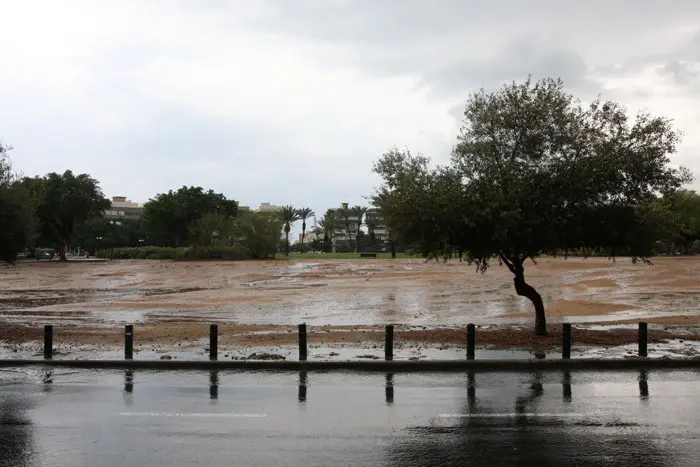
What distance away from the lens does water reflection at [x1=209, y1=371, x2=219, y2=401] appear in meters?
9.44

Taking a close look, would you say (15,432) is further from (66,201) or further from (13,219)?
(66,201)

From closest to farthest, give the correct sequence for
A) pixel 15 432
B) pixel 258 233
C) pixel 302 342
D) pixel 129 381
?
1. pixel 15 432
2. pixel 129 381
3. pixel 302 342
4. pixel 258 233

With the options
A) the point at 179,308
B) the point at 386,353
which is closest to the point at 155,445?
the point at 386,353

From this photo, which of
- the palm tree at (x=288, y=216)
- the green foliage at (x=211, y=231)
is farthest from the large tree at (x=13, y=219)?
the palm tree at (x=288, y=216)

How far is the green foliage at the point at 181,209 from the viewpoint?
115188 mm

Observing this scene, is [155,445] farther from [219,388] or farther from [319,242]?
[319,242]

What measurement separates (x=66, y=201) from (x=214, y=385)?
9830cm

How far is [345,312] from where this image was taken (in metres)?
24.3

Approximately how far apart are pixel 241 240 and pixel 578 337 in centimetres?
8555

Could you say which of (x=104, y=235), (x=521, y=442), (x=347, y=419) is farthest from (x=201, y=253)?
(x=521, y=442)

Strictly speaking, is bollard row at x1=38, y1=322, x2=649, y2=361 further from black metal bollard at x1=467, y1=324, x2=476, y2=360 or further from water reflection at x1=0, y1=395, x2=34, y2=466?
water reflection at x1=0, y1=395, x2=34, y2=466

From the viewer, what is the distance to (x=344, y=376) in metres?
11.1

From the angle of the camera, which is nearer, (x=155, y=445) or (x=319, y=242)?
(x=155, y=445)

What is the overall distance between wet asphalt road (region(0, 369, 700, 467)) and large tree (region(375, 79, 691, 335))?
3.98 metres
